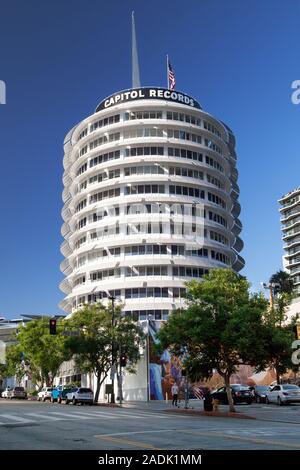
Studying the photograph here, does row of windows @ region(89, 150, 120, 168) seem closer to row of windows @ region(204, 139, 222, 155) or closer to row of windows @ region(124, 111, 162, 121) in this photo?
row of windows @ region(124, 111, 162, 121)

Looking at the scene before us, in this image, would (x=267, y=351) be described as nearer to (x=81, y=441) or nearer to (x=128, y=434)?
(x=128, y=434)

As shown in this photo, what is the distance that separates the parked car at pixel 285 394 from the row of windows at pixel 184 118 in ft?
165

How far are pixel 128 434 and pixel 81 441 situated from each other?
2535mm

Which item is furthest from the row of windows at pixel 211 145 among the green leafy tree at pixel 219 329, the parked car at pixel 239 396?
the green leafy tree at pixel 219 329

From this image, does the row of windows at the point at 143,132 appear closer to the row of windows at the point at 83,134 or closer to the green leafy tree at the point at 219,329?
the row of windows at the point at 83,134

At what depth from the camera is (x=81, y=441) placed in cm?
1545

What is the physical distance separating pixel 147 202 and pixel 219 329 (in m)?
46.2

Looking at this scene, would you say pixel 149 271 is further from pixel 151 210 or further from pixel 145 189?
pixel 145 189

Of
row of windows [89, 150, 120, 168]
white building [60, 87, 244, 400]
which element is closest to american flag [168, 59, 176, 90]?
white building [60, 87, 244, 400]

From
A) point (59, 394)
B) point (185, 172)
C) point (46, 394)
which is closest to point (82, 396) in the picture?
point (59, 394)

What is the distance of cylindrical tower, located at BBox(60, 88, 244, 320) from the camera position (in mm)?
76125

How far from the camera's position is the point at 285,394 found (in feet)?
133

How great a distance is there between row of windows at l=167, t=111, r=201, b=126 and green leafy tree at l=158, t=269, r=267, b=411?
51.4 metres
